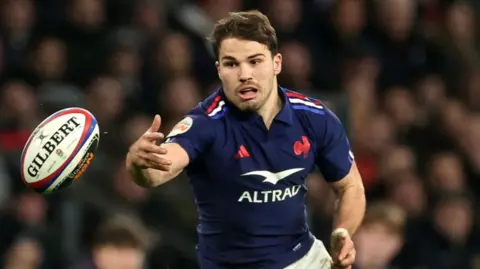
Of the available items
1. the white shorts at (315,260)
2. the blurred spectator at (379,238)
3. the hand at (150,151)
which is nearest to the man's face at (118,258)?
the white shorts at (315,260)

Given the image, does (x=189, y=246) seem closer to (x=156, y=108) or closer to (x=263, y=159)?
(x=156, y=108)

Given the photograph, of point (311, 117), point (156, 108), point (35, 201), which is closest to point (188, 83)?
point (156, 108)

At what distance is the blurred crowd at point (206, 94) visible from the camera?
31.8 ft

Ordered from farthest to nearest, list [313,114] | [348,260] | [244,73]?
[313,114] → [244,73] → [348,260]

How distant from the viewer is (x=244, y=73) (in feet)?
20.4

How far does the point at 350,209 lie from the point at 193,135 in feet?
3.14

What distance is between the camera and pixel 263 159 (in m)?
6.32

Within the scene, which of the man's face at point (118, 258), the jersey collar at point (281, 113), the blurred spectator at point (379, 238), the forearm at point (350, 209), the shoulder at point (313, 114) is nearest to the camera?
the jersey collar at point (281, 113)

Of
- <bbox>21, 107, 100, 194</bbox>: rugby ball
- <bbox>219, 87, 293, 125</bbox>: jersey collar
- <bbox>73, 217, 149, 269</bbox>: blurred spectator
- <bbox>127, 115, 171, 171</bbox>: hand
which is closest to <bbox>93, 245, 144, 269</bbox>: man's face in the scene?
<bbox>73, 217, 149, 269</bbox>: blurred spectator

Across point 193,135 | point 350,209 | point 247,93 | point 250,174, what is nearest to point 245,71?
point 247,93

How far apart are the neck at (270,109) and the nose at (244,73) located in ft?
0.77

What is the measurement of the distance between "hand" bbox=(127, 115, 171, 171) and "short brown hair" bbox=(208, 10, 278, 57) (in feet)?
2.54

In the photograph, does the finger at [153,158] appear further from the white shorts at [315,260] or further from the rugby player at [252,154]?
the white shorts at [315,260]

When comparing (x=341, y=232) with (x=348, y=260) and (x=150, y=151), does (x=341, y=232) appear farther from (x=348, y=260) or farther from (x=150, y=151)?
(x=150, y=151)
